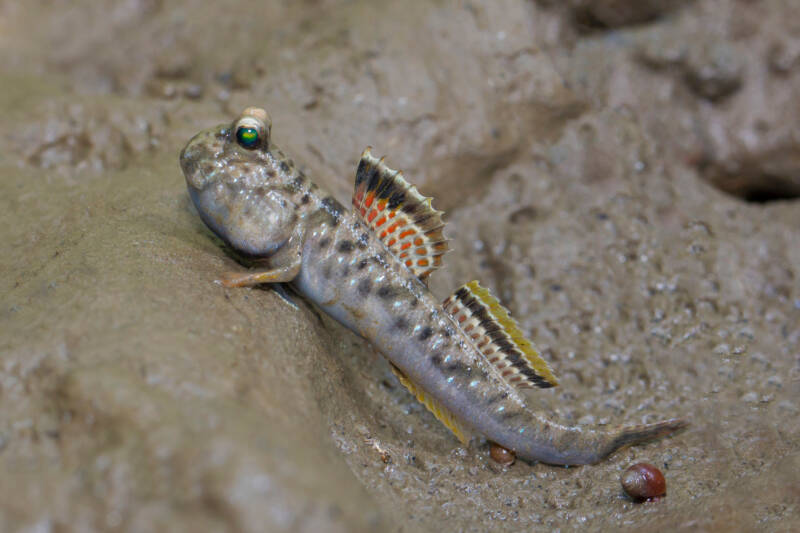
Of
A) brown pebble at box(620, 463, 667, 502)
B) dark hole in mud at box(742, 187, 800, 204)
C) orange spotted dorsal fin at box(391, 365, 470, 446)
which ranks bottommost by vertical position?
orange spotted dorsal fin at box(391, 365, 470, 446)

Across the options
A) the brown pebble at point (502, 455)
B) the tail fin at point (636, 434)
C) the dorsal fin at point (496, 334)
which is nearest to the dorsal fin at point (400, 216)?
the dorsal fin at point (496, 334)

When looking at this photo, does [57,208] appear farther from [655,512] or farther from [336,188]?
[655,512]

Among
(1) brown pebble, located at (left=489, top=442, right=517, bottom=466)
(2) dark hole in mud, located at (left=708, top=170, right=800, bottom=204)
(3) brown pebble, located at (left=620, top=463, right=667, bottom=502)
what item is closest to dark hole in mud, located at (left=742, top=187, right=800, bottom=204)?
(2) dark hole in mud, located at (left=708, top=170, right=800, bottom=204)

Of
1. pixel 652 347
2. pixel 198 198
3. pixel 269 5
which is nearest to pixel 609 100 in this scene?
pixel 652 347

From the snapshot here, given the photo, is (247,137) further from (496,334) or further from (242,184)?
(496,334)

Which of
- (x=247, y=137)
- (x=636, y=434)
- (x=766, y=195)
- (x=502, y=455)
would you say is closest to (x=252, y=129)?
(x=247, y=137)

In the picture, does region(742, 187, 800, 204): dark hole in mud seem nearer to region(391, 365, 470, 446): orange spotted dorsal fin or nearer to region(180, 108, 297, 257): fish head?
region(391, 365, 470, 446): orange spotted dorsal fin
